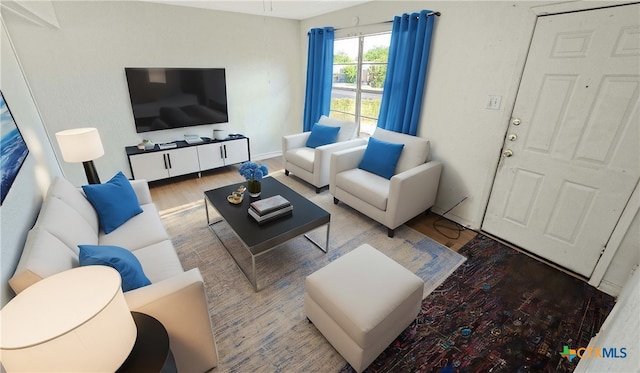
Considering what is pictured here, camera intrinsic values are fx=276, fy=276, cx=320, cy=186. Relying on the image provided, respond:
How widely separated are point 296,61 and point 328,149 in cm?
214

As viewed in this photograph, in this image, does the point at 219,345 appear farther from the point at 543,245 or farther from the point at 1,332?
the point at 543,245

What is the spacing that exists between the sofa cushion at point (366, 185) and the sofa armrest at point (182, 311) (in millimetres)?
1785

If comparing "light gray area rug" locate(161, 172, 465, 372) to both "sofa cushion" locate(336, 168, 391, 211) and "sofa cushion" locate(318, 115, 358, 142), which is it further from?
"sofa cushion" locate(318, 115, 358, 142)

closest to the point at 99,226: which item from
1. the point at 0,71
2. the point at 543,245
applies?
the point at 0,71

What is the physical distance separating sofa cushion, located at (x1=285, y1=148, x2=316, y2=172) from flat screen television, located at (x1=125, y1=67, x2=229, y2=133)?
1.23m

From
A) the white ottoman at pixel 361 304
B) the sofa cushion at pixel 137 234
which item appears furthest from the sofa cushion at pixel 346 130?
the sofa cushion at pixel 137 234

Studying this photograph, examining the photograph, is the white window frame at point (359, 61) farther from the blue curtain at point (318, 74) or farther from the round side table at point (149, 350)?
the round side table at point (149, 350)

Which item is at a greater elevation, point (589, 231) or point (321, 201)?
point (589, 231)

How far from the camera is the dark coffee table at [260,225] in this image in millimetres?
Answer: 1948

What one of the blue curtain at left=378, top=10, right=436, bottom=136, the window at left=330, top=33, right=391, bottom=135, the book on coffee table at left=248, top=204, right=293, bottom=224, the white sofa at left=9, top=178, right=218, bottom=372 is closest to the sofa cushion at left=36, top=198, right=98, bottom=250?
the white sofa at left=9, top=178, right=218, bottom=372

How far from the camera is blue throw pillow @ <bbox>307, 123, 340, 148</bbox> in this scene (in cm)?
380

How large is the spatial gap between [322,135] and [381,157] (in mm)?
1131

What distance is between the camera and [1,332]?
77 centimetres

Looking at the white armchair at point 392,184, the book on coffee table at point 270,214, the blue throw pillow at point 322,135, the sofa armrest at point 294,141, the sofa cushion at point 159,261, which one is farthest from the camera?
the sofa armrest at point 294,141
